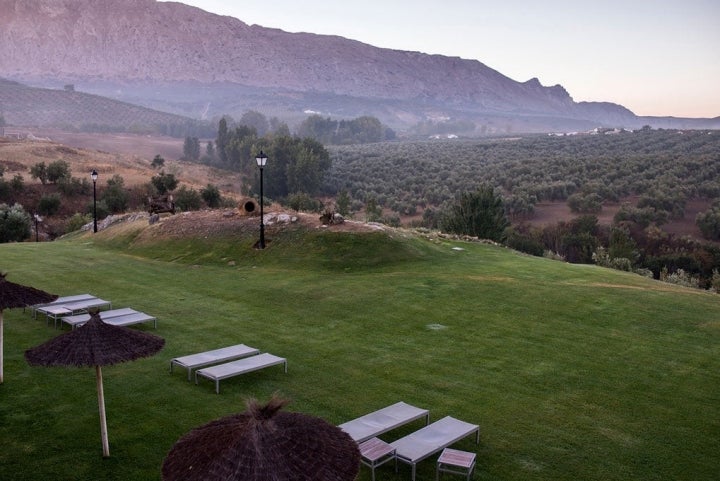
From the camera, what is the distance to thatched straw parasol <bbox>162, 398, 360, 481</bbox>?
5203 millimetres

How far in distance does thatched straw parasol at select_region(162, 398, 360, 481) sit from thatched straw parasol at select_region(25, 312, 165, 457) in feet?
8.10

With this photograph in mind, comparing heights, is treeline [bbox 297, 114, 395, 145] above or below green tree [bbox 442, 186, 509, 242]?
above

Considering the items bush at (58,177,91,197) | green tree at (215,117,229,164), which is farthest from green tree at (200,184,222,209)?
green tree at (215,117,229,164)

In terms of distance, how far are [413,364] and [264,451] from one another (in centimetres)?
657

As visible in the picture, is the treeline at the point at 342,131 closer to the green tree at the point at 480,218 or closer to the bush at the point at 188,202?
the bush at the point at 188,202

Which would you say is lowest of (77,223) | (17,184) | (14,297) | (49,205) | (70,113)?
(77,223)

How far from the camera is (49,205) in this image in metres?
47.2

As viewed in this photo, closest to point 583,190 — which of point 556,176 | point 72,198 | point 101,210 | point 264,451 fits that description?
point 556,176

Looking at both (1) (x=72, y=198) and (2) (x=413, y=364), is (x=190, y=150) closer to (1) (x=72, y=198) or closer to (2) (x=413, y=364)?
(1) (x=72, y=198)

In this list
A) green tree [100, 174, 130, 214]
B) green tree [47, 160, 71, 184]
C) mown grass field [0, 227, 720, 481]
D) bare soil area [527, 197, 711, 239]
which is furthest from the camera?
green tree [47, 160, 71, 184]

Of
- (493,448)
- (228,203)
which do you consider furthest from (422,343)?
(228,203)

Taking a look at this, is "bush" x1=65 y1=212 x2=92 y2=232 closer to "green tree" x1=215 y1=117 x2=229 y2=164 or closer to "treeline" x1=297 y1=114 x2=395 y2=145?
"green tree" x1=215 y1=117 x2=229 y2=164

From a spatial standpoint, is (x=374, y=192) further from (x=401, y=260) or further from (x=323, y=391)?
(x=323, y=391)

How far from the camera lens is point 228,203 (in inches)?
1925
